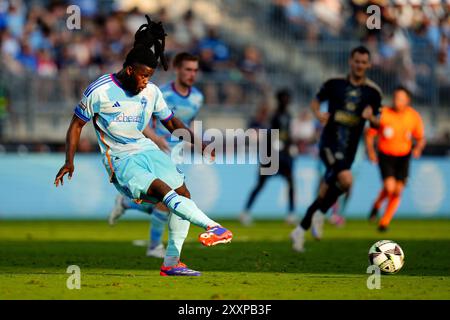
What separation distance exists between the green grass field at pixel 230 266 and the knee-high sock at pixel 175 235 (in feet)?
0.89

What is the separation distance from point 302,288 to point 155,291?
150 centimetres

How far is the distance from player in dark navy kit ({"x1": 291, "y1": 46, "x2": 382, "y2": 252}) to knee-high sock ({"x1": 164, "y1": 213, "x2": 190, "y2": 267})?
4.09 meters

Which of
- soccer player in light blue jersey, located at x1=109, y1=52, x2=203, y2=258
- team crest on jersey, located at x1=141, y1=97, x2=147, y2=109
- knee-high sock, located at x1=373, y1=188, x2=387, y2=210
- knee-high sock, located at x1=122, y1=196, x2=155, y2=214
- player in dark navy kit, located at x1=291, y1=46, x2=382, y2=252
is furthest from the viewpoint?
knee-high sock, located at x1=373, y1=188, x2=387, y2=210

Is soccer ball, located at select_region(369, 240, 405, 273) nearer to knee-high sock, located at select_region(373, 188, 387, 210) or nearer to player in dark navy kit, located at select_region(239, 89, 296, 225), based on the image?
knee-high sock, located at select_region(373, 188, 387, 210)

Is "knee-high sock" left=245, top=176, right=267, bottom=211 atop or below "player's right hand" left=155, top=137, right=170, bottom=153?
below

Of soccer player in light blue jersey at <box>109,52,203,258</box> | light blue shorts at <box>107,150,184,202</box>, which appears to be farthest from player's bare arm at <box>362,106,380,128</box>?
light blue shorts at <box>107,150,184,202</box>

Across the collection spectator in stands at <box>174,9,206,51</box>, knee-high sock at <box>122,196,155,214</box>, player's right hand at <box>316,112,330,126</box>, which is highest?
spectator in stands at <box>174,9,206,51</box>

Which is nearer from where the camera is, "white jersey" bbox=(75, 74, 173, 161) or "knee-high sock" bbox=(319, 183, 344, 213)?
"white jersey" bbox=(75, 74, 173, 161)

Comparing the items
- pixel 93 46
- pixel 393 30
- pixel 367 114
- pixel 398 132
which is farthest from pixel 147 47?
pixel 393 30

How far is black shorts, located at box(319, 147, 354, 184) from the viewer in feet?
50.2

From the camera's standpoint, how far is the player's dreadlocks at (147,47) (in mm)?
10836

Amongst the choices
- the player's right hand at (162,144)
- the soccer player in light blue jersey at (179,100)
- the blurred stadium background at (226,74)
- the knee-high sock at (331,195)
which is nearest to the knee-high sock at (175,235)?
the player's right hand at (162,144)

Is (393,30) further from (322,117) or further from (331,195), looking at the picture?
(331,195)

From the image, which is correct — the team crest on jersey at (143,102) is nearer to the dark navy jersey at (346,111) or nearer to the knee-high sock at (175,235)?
the knee-high sock at (175,235)
